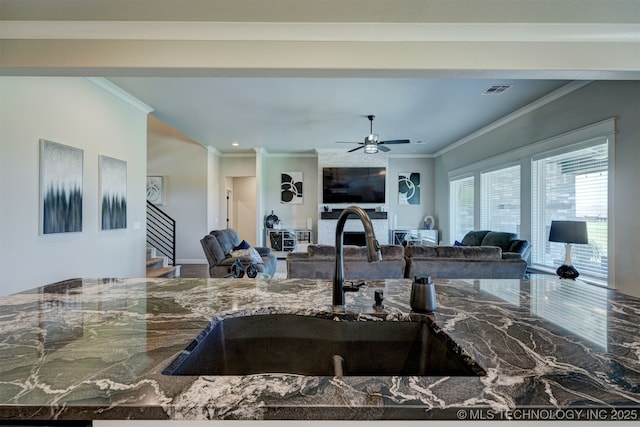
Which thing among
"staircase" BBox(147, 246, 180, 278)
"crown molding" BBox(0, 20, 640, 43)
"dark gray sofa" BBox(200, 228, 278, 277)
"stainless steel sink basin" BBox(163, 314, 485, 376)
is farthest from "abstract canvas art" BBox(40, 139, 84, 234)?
"stainless steel sink basin" BBox(163, 314, 485, 376)

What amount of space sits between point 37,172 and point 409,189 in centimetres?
772

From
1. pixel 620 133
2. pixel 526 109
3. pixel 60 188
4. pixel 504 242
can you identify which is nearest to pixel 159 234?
pixel 60 188

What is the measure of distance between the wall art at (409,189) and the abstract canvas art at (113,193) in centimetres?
660

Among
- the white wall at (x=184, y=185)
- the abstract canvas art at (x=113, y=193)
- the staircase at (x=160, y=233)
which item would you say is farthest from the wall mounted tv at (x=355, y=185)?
the abstract canvas art at (x=113, y=193)

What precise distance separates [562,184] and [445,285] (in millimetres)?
3665

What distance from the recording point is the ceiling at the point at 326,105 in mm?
3924

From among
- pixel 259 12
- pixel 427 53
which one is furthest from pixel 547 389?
pixel 259 12

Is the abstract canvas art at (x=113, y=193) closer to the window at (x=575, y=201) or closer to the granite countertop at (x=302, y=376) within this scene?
the granite countertop at (x=302, y=376)

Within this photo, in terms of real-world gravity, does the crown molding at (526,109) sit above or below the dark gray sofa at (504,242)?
above

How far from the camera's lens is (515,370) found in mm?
708

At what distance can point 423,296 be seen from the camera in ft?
3.66

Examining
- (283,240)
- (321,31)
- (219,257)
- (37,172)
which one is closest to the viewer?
(321,31)

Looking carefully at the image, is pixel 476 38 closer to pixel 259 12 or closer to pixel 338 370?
pixel 259 12

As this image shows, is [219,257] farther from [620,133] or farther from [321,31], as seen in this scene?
[620,133]
